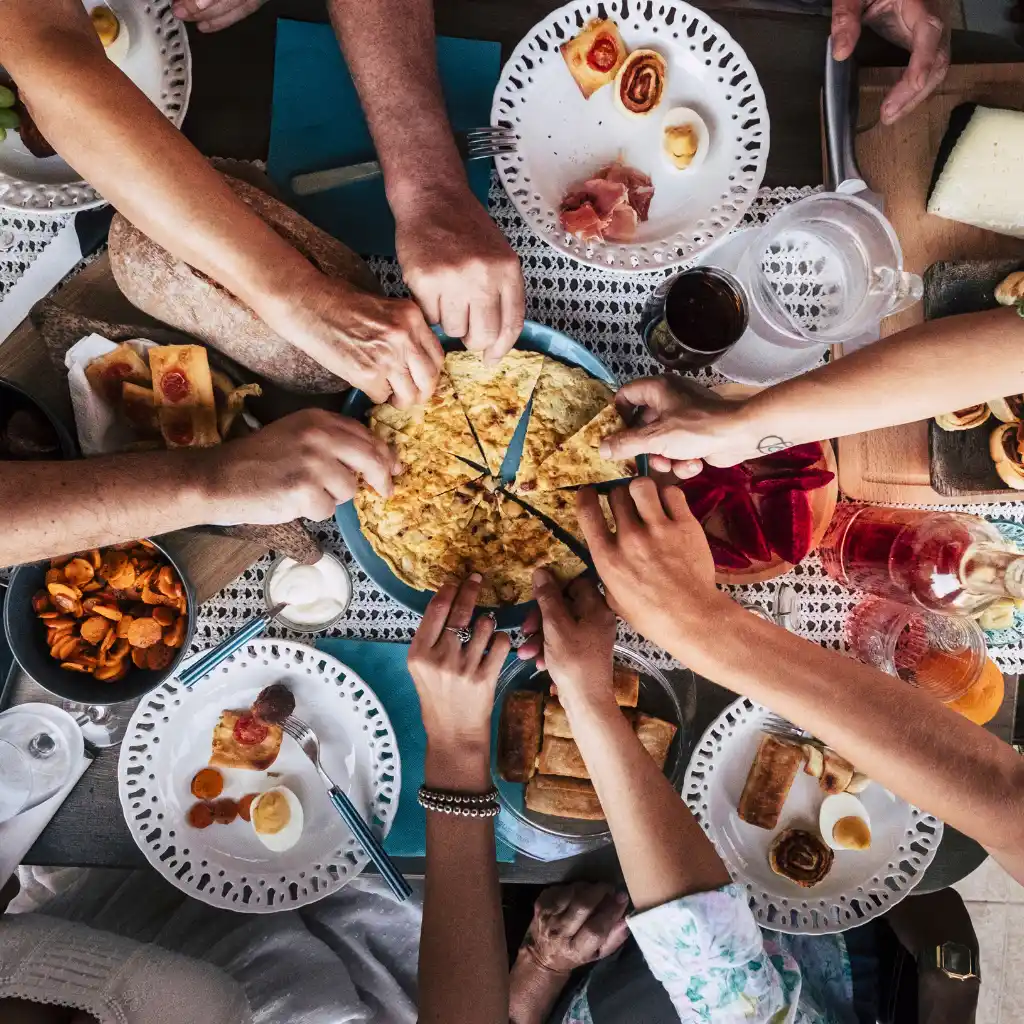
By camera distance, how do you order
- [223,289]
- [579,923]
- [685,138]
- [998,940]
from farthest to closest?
[998,940], [579,923], [685,138], [223,289]

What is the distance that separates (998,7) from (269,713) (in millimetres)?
2677

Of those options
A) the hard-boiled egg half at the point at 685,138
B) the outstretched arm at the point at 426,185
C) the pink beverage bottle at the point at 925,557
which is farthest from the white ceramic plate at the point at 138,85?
the pink beverage bottle at the point at 925,557

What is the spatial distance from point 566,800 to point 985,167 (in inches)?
69.8

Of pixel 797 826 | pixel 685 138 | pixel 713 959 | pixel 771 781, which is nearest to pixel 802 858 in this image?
pixel 797 826

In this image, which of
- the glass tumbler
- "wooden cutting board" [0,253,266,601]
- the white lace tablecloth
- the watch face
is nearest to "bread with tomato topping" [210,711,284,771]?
the white lace tablecloth

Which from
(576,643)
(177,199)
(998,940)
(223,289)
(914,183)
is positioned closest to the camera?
(177,199)

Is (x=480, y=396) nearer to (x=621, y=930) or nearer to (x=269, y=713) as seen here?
(x=269, y=713)

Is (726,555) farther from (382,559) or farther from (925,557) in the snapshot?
(382,559)

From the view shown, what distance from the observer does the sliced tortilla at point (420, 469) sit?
1.80 metres

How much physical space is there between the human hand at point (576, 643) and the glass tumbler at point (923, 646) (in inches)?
26.3

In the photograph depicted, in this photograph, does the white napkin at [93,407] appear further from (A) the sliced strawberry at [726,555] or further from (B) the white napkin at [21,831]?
(A) the sliced strawberry at [726,555]

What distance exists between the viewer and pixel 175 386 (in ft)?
5.43

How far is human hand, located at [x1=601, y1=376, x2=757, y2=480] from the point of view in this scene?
1.59 m

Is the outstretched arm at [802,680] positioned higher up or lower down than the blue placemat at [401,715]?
higher up
